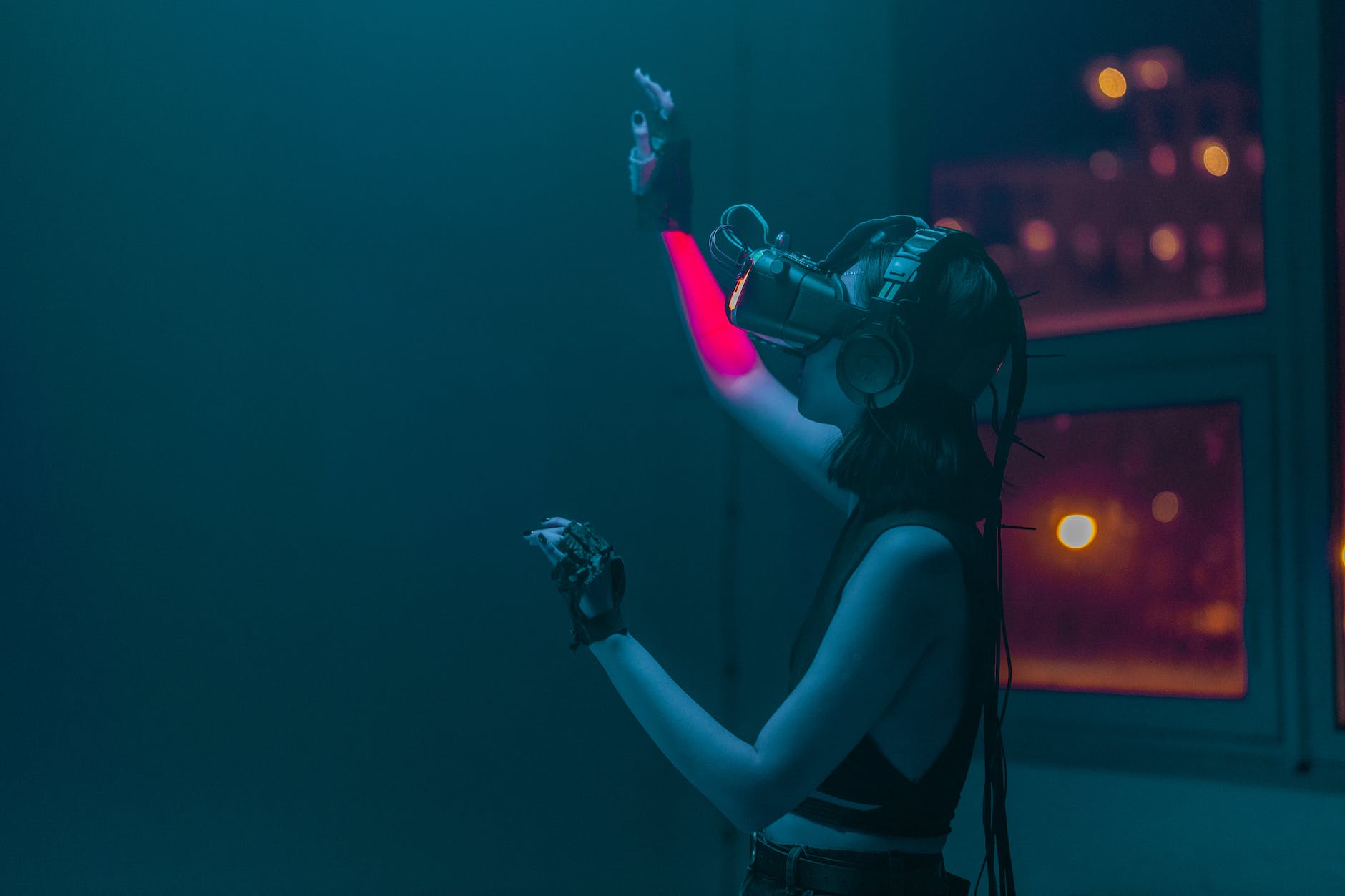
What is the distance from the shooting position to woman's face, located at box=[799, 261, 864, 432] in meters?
1.37

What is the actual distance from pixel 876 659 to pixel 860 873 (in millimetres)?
295

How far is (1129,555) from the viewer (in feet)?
6.72

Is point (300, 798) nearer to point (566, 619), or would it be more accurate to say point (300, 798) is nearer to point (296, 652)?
point (296, 652)

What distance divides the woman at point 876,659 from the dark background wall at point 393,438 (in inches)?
37.5

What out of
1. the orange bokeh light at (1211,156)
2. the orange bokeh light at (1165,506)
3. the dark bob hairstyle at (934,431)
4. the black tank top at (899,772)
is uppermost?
the orange bokeh light at (1211,156)

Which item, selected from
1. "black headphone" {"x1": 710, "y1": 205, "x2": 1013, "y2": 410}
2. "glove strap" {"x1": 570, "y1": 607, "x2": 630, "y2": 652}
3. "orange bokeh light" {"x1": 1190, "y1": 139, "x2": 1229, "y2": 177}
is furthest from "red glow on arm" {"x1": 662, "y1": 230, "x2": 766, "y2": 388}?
"orange bokeh light" {"x1": 1190, "y1": 139, "x2": 1229, "y2": 177}

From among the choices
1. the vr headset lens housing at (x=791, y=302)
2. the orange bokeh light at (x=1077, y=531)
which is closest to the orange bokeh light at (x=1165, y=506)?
the orange bokeh light at (x=1077, y=531)

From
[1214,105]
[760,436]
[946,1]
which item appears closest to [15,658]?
[760,436]

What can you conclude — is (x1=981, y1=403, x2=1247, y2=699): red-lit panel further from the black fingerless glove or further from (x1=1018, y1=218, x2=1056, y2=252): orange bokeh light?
the black fingerless glove

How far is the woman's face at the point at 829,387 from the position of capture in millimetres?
1370

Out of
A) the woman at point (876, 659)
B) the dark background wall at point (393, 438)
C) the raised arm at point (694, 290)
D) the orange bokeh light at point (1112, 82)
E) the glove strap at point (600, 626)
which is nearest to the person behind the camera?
the woman at point (876, 659)

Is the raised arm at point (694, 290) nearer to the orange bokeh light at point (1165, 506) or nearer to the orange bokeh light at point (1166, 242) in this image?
the orange bokeh light at point (1165, 506)

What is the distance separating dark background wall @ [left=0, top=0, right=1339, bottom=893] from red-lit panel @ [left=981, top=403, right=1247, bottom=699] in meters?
0.24

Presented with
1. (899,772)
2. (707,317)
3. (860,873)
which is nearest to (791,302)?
(707,317)
